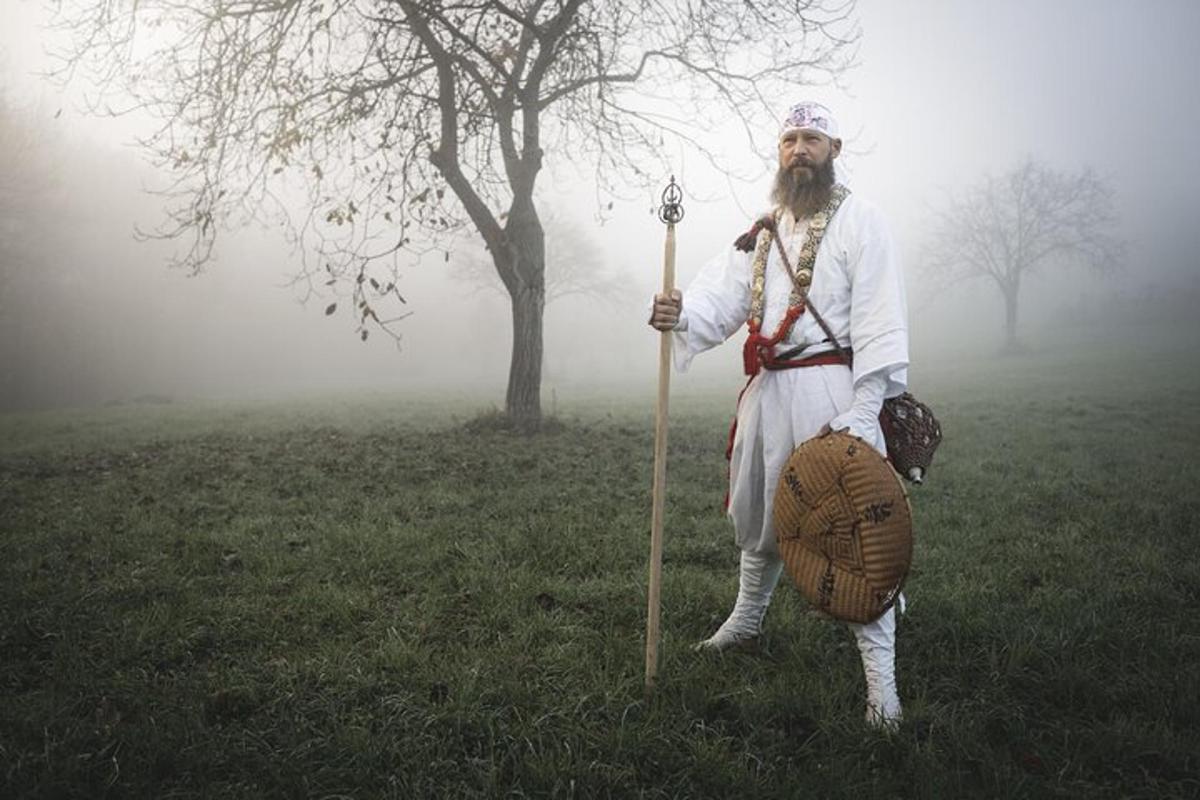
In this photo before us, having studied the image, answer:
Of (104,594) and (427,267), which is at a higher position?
(427,267)

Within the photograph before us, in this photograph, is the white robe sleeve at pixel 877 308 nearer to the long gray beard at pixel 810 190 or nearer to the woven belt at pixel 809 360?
the woven belt at pixel 809 360

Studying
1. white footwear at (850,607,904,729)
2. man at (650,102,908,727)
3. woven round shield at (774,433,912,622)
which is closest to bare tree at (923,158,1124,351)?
man at (650,102,908,727)

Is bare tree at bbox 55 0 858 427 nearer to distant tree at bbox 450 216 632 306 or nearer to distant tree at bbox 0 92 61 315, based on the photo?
distant tree at bbox 0 92 61 315

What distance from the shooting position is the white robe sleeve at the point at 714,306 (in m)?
3.44

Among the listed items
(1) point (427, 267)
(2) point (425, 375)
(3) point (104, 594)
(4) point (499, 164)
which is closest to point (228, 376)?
(2) point (425, 375)

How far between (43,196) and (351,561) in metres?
26.6

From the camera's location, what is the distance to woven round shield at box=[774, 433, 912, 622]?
2.63m

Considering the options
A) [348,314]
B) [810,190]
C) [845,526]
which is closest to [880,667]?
[845,526]

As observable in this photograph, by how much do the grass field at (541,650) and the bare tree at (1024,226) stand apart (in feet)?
122

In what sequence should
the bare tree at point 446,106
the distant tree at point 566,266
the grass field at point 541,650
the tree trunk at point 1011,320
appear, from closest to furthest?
the grass field at point 541,650 → the bare tree at point 446,106 → the tree trunk at point 1011,320 → the distant tree at point 566,266

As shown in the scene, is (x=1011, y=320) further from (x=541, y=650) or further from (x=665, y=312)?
(x=541, y=650)

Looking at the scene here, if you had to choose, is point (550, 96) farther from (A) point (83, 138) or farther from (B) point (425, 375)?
(B) point (425, 375)

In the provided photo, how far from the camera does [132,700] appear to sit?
3.00 meters

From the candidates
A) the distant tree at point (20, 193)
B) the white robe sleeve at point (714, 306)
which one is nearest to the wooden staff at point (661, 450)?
the white robe sleeve at point (714, 306)
